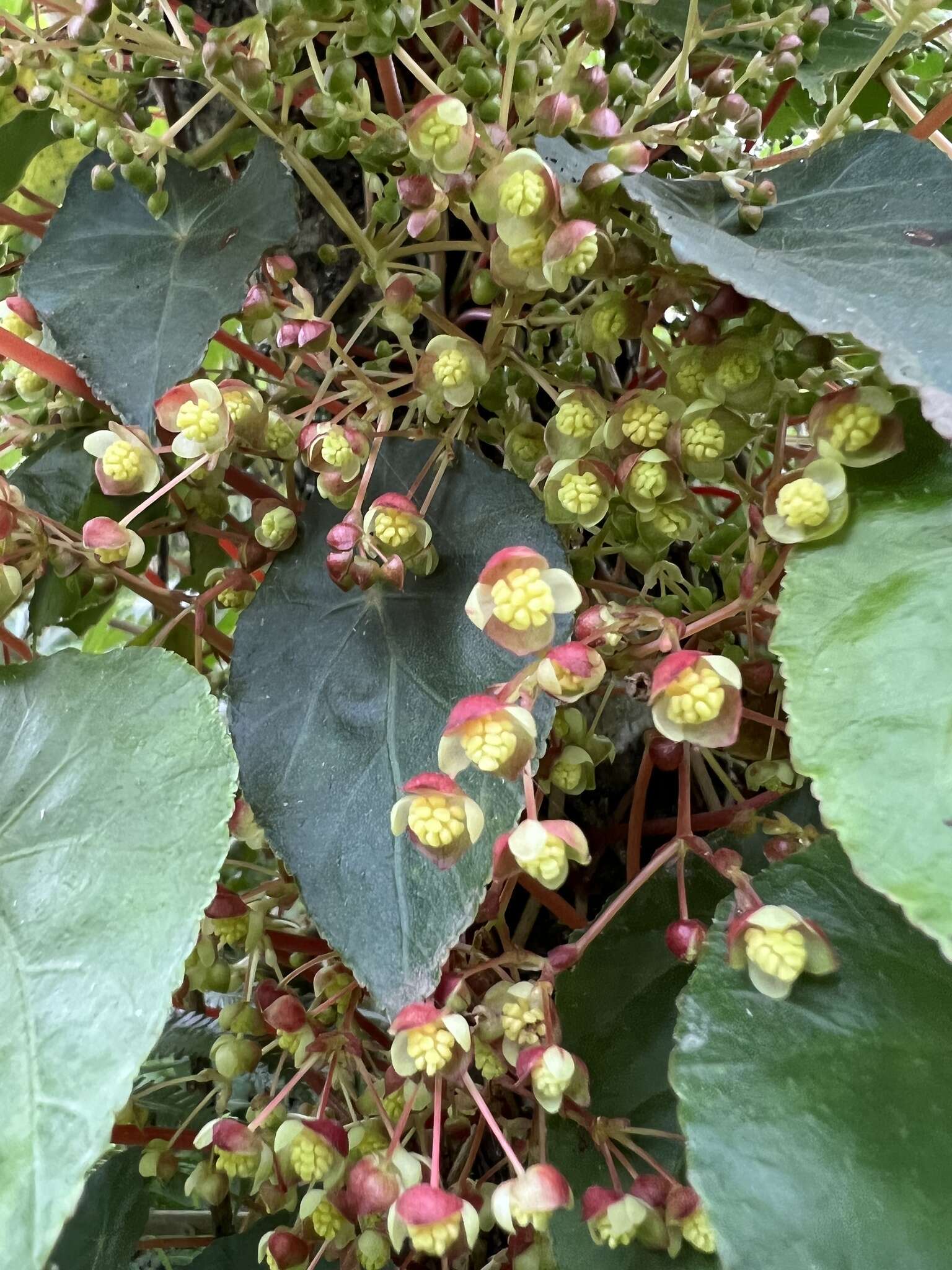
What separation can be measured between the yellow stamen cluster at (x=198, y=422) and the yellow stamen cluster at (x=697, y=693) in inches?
10.2

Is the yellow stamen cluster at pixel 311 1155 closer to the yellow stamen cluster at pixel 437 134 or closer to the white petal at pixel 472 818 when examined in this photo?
the white petal at pixel 472 818

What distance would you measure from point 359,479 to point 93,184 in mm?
258

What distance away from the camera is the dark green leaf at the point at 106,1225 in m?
0.64

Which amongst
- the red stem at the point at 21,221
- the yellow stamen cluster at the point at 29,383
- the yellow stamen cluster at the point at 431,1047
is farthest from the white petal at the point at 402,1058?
the red stem at the point at 21,221

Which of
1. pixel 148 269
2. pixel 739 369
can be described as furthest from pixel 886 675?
pixel 148 269

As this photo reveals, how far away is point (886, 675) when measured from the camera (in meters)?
0.35

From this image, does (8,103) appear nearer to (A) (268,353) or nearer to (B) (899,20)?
(A) (268,353)

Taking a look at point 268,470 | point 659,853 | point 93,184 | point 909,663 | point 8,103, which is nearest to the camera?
point 909,663

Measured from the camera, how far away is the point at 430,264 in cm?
64

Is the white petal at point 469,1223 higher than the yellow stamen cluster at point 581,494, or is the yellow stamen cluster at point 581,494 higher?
the yellow stamen cluster at point 581,494

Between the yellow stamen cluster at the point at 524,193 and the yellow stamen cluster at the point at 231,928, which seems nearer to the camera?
the yellow stamen cluster at the point at 524,193

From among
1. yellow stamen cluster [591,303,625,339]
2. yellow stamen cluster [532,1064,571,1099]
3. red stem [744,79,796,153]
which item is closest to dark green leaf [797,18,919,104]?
red stem [744,79,796,153]

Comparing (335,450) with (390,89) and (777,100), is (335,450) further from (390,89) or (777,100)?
(777,100)

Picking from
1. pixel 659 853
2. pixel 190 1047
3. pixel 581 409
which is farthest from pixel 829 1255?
pixel 190 1047
